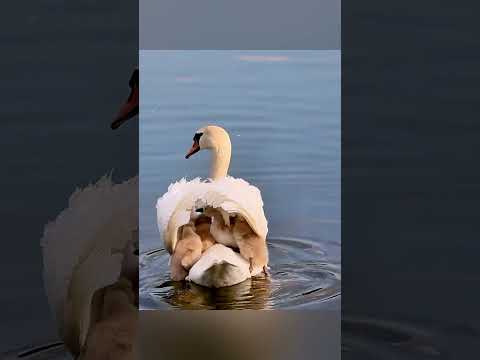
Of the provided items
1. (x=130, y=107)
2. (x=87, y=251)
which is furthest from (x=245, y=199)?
(x=87, y=251)

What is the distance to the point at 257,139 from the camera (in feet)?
7.97

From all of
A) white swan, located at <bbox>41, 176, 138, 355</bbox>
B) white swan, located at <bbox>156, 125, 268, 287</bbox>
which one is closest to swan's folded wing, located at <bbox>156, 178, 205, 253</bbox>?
white swan, located at <bbox>156, 125, 268, 287</bbox>

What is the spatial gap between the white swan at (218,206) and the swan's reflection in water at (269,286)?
2 centimetres

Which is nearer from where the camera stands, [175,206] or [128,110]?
[175,206]

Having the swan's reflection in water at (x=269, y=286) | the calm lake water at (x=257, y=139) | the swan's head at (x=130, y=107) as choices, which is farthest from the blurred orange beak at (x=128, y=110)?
the swan's reflection in water at (x=269, y=286)

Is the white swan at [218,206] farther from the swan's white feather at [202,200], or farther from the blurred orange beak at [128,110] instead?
the blurred orange beak at [128,110]

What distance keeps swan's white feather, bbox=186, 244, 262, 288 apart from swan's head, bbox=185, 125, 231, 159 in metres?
0.19

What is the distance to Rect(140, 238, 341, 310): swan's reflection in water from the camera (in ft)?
8.01

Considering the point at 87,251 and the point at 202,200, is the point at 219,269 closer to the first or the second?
the point at 202,200

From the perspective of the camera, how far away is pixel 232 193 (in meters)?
2.45

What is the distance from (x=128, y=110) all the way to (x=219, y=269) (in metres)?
0.42

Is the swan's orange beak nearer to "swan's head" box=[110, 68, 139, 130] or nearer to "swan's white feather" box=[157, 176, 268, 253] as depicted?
"swan's white feather" box=[157, 176, 268, 253]

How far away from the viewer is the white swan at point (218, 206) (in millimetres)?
2426

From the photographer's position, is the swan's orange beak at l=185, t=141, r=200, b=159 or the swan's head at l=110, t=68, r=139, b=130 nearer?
the swan's orange beak at l=185, t=141, r=200, b=159
